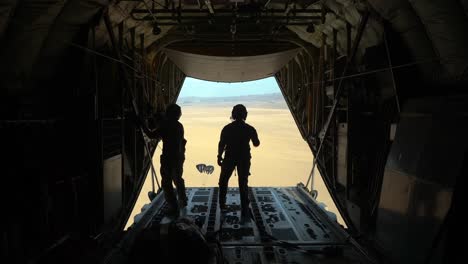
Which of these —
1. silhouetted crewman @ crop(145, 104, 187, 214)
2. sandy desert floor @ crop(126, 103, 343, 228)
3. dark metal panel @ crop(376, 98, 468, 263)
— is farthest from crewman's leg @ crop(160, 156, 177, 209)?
sandy desert floor @ crop(126, 103, 343, 228)

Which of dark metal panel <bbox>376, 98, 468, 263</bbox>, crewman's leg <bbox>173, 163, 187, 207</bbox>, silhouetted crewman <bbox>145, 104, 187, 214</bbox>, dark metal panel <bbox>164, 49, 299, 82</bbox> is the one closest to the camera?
dark metal panel <bbox>376, 98, 468, 263</bbox>

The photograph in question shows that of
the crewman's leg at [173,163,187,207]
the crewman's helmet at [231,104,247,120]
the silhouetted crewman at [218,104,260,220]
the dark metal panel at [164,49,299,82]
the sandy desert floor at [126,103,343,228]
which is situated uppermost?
the dark metal panel at [164,49,299,82]

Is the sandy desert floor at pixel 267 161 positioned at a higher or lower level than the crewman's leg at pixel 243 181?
lower

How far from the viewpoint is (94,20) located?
479 centimetres

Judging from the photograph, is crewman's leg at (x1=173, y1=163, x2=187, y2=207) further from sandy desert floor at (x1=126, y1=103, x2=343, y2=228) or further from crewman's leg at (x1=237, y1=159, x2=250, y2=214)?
sandy desert floor at (x1=126, y1=103, x2=343, y2=228)

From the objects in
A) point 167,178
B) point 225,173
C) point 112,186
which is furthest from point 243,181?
point 112,186

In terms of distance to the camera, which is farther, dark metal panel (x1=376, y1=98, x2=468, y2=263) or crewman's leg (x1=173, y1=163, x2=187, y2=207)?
crewman's leg (x1=173, y1=163, x2=187, y2=207)

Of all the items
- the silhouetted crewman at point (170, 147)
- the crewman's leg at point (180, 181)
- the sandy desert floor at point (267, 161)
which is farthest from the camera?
the sandy desert floor at point (267, 161)

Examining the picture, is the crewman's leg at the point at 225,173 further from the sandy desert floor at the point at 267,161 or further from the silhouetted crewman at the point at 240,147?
the sandy desert floor at the point at 267,161

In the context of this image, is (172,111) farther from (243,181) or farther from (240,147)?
(243,181)

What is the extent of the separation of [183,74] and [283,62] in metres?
4.17

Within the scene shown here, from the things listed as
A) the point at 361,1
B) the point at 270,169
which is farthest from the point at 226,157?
the point at 270,169

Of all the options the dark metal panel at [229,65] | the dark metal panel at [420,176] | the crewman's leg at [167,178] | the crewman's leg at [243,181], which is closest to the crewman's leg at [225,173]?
the crewman's leg at [243,181]

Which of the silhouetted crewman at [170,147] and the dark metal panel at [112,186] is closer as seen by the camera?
the dark metal panel at [112,186]
